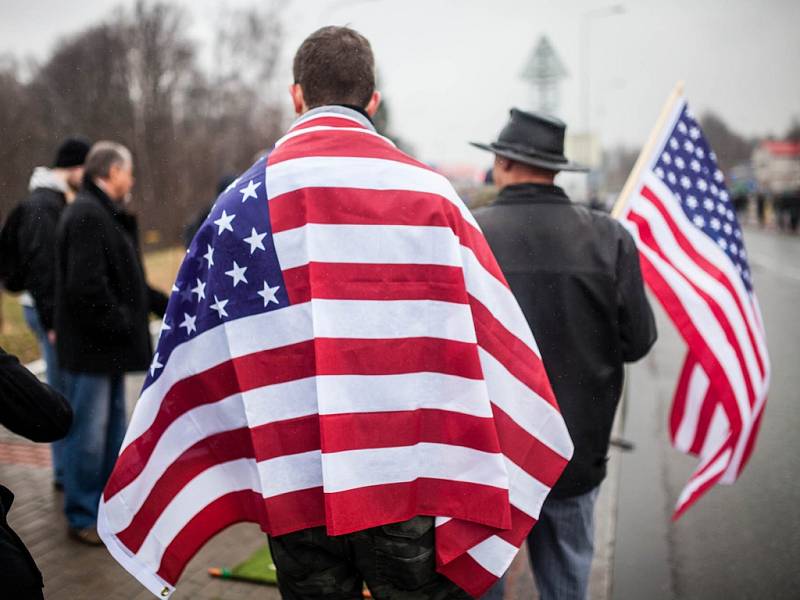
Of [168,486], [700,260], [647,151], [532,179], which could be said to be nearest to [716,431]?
[700,260]

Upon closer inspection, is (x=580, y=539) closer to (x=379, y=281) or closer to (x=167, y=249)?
(x=379, y=281)

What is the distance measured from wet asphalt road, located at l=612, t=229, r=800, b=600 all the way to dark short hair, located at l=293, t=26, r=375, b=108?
2948mm

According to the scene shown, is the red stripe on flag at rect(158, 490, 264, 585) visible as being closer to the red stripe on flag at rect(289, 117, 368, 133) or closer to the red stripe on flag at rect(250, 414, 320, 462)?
the red stripe on flag at rect(250, 414, 320, 462)

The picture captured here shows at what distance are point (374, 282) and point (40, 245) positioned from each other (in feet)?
11.1

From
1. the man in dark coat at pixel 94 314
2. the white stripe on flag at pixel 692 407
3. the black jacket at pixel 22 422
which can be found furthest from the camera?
the white stripe on flag at pixel 692 407

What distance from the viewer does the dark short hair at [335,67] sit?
2072 millimetres

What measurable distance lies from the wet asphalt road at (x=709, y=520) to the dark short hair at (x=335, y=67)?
295cm

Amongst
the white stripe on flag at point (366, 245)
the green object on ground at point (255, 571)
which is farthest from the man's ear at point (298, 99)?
the green object on ground at point (255, 571)

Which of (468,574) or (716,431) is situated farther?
(716,431)

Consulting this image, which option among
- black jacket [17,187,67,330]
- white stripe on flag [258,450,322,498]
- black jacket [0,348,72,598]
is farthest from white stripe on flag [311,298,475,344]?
black jacket [17,187,67,330]

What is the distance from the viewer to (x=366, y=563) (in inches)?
78.5

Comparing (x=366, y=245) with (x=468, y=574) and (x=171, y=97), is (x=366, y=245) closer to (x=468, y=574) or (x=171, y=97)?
(x=468, y=574)

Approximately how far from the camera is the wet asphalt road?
3887 mm

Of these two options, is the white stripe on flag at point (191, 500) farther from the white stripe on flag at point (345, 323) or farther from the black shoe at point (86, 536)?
the black shoe at point (86, 536)
